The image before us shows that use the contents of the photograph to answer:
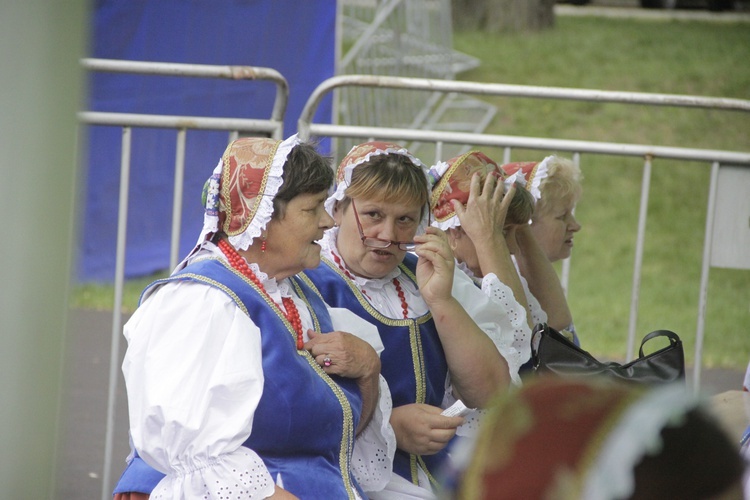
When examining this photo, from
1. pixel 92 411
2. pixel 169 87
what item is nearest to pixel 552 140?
pixel 92 411

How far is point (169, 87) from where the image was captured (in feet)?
21.8

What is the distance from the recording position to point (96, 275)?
6.82 m

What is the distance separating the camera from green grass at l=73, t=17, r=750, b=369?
26.4 ft

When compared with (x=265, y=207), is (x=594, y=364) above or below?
below

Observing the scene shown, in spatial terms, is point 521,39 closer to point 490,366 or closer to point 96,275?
point 96,275

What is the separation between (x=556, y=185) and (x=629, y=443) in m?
2.67

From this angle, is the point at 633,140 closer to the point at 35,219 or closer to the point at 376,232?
the point at 376,232

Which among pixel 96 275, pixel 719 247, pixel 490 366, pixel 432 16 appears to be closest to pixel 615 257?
pixel 432 16

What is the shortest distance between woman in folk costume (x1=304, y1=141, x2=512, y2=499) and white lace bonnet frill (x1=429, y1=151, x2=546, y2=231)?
0.56 ft

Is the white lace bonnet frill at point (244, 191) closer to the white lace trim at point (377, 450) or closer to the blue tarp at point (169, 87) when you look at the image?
the white lace trim at point (377, 450)

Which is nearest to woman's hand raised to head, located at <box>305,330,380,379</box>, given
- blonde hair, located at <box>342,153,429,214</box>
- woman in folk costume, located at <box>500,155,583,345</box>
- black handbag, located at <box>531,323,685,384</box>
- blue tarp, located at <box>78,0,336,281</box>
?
blonde hair, located at <box>342,153,429,214</box>

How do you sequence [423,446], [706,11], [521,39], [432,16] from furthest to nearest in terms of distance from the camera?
[706,11] < [521,39] < [432,16] < [423,446]

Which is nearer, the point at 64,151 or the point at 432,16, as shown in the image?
the point at 64,151

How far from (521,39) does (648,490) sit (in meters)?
14.1
